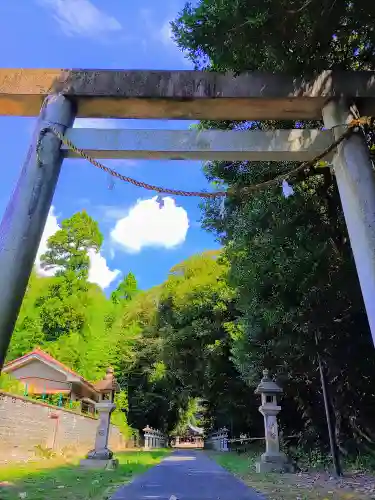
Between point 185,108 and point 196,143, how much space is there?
16.6 inches

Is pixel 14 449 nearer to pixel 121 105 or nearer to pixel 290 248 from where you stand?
pixel 290 248

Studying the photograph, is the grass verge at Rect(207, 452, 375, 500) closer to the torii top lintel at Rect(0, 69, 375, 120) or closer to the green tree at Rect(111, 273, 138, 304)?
the torii top lintel at Rect(0, 69, 375, 120)

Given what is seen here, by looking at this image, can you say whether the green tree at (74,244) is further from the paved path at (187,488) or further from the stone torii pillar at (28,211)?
the stone torii pillar at (28,211)

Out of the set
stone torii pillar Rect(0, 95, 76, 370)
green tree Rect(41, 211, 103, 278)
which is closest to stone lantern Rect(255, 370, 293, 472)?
stone torii pillar Rect(0, 95, 76, 370)

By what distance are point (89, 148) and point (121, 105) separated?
1.77ft

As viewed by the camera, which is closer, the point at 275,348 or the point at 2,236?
the point at 2,236

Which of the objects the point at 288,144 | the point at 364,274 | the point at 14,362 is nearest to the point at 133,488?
the point at 364,274

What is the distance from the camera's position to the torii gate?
10.7 feet

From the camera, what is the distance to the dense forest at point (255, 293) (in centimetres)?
351

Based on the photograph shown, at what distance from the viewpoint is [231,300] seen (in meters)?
15.2

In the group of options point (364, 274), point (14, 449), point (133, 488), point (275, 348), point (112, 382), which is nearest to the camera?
point (364, 274)

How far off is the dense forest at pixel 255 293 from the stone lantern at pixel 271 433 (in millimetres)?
512

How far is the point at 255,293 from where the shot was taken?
24.9ft

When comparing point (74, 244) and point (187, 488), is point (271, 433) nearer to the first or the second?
point (187, 488)
